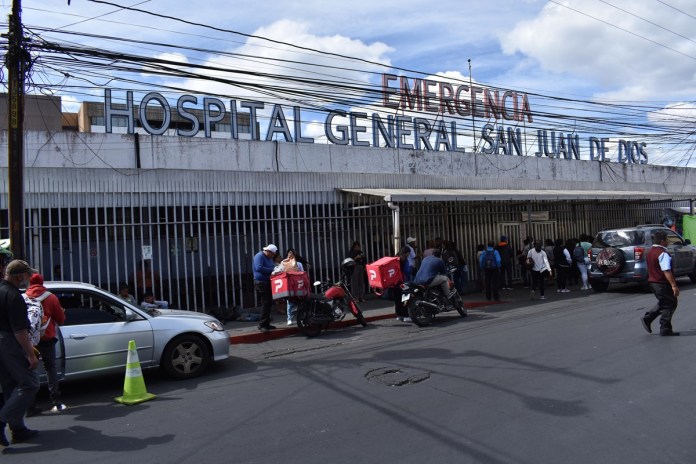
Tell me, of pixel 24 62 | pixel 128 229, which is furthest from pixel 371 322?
pixel 24 62

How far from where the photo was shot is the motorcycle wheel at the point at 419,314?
1068 centimetres

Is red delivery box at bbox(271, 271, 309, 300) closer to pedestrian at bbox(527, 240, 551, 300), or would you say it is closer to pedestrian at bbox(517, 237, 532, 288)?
pedestrian at bbox(527, 240, 551, 300)

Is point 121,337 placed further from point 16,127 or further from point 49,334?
point 16,127

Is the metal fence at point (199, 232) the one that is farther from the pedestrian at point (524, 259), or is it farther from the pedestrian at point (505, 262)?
the pedestrian at point (524, 259)

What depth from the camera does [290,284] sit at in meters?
10.0

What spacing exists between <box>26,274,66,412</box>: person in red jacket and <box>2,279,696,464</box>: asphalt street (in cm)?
28

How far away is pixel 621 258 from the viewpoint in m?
13.7

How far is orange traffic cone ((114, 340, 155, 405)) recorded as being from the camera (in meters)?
6.31

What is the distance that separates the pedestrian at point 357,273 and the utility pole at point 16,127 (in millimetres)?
7098

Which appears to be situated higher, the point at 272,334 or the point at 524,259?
the point at 524,259

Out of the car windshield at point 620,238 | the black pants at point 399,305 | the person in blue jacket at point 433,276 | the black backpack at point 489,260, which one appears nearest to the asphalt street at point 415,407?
the person in blue jacket at point 433,276

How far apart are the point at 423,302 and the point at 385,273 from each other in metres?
0.98

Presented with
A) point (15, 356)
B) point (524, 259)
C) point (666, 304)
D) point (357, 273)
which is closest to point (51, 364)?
point (15, 356)

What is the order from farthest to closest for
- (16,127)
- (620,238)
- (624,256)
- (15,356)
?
1. (620,238)
2. (624,256)
3. (16,127)
4. (15,356)
